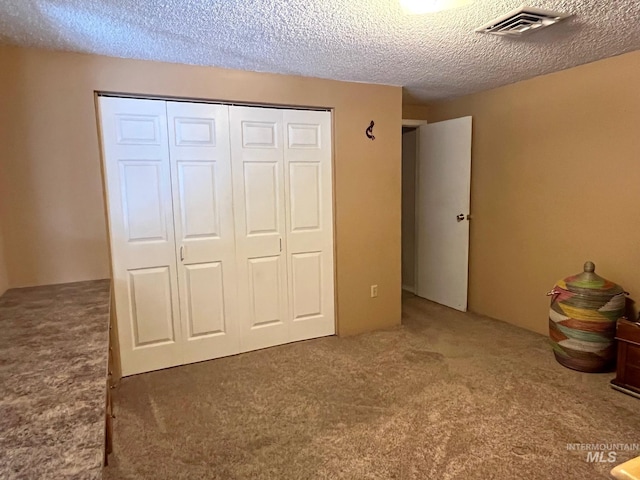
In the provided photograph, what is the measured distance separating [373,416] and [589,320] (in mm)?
1623

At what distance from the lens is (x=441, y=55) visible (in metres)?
2.64

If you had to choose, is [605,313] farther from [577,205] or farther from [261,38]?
[261,38]

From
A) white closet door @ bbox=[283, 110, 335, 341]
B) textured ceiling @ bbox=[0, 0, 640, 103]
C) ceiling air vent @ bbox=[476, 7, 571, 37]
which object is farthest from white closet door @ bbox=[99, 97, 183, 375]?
ceiling air vent @ bbox=[476, 7, 571, 37]

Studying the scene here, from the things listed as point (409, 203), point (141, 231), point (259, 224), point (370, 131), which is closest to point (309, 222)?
Answer: point (259, 224)

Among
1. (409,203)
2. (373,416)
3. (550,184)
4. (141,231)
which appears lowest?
(373,416)

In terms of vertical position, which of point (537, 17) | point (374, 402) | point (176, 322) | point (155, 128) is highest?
point (537, 17)

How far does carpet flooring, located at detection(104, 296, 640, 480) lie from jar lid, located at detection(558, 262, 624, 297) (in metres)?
0.57

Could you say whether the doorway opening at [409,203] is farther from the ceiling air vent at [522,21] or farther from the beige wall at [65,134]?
the ceiling air vent at [522,21]

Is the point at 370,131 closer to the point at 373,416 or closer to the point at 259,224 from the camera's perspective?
the point at 259,224

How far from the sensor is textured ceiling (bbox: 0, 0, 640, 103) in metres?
1.90

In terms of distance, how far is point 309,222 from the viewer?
10.9 ft

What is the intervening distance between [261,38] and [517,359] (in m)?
2.83

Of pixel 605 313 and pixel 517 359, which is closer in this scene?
pixel 605 313

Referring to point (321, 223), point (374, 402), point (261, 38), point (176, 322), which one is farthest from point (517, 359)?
point (261, 38)
